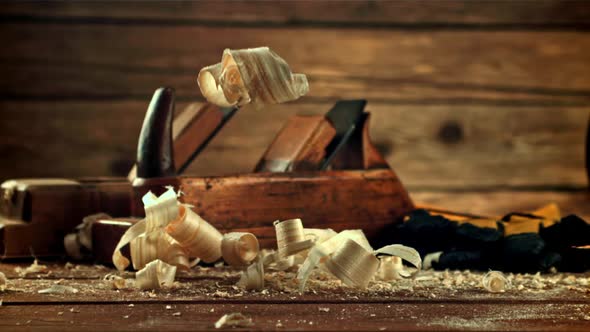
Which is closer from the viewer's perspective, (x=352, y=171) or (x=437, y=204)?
(x=352, y=171)

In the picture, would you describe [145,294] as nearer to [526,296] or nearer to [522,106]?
[526,296]

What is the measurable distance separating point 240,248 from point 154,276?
0.17 m

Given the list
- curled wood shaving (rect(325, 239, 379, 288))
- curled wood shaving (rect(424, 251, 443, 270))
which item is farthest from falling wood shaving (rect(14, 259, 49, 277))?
curled wood shaving (rect(424, 251, 443, 270))

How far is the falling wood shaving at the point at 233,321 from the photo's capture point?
77cm

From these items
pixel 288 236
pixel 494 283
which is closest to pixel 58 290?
pixel 288 236

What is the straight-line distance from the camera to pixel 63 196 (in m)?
1.46

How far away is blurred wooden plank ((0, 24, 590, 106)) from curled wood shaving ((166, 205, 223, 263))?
1143 millimetres

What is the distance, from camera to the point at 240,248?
45.9 inches

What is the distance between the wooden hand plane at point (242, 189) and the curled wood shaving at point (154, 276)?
0.72 feet

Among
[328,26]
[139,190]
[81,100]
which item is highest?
[328,26]

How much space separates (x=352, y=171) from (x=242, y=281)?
1.52 ft

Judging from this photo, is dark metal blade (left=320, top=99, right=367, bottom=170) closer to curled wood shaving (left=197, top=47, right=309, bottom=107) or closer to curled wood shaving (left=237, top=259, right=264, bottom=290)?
curled wood shaving (left=197, top=47, right=309, bottom=107)

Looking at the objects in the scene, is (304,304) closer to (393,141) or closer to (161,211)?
(161,211)

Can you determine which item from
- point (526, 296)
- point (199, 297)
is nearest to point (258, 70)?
point (199, 297)
